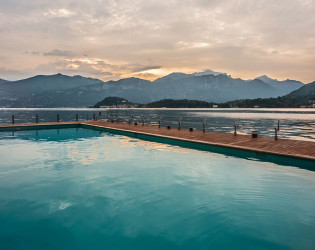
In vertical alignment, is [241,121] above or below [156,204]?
above

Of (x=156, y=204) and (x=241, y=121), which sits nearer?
(x=156, y=204)

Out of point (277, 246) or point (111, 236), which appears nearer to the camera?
point (277, 246)

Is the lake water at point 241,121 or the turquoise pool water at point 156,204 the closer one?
the turquoise pool water at point 156,204

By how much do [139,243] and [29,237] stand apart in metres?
3.08

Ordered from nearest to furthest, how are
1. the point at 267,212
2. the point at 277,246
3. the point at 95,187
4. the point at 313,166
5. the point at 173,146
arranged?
the point at 277,246 → the point at 267,212 → the point at 95,187 → the point at 313,166 → the point at 173,146

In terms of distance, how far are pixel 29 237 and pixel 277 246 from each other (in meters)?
6.58

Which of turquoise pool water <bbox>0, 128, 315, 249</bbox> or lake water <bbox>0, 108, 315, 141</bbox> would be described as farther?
lake water <bbox>0, 108, 315, 141</bbox>

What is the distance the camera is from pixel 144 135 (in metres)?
22.1

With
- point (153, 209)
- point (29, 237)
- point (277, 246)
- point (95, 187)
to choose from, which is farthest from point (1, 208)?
point (277, 246)

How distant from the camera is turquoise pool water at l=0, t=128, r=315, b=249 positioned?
5.95m

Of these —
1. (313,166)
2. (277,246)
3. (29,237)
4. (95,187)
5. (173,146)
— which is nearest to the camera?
(277,246)

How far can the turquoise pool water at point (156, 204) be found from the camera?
595 centimetres

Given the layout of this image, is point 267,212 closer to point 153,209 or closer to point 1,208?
point 153,209

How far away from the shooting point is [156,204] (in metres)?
8.12
